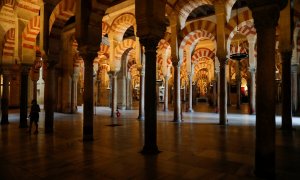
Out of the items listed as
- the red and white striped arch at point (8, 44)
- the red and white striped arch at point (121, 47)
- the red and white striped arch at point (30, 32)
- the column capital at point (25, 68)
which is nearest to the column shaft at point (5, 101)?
the red and white striped arch at point (8, 44)

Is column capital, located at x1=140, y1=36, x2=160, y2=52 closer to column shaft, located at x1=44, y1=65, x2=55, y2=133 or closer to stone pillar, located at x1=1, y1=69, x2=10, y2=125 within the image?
column shaft, located at x1=44, y1=65, x2=55, y2=133

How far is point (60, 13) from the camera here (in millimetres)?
5793

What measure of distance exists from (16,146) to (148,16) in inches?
128

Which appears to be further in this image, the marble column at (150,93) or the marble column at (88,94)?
the marble column at (88,94)

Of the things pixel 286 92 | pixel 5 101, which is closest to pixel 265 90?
pixel 286 92

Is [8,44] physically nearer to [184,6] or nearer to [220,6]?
[184,6]

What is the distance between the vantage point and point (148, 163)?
9.95 ft

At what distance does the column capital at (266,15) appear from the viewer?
254cm

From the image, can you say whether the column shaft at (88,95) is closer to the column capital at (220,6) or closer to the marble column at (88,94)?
the marble column at (88,94)

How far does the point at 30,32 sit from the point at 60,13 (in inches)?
57.4

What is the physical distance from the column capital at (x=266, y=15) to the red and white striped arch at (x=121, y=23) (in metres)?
6.57

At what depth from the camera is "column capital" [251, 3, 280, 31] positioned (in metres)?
2.54

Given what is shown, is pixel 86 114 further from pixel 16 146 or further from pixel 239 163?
pixel 239 163

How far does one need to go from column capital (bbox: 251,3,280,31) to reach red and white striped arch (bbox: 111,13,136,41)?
6.57 meters
